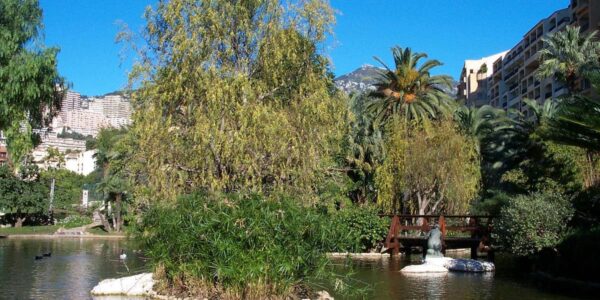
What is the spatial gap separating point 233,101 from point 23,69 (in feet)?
16.6

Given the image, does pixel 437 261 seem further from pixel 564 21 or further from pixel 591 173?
pixel 564 21

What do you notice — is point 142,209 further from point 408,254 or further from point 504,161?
point 504,161

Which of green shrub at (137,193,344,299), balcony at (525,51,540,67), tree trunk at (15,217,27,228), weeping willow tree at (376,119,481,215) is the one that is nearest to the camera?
green shrub at (137,193,344,299)

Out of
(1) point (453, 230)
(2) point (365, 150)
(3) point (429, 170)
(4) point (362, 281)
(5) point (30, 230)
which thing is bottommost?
(5) point (30, 230)

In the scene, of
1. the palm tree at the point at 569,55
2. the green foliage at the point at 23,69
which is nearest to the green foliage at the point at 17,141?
the green foliage at the point at 23,69

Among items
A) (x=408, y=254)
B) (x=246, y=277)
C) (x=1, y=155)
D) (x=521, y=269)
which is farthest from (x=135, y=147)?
(x=1, y=155)

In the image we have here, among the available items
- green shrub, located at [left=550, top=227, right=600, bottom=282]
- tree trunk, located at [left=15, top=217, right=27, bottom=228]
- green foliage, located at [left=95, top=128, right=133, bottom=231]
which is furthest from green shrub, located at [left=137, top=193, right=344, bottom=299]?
tree trunk, located at [left=15, top=217, right=27, bottom=228]

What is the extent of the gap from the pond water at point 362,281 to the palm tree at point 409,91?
1426 cm

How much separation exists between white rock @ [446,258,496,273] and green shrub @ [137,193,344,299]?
11.9m

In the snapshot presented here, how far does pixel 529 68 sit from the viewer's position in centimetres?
7812

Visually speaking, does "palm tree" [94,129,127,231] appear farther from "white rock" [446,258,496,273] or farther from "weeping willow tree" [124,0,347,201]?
"weeping willow tree" [124,0,347,201]

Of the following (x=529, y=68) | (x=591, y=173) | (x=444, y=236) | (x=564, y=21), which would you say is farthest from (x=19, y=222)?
(x=564, y=21)

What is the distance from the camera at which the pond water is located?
61.5 ft

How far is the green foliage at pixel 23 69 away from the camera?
41.5 ft
